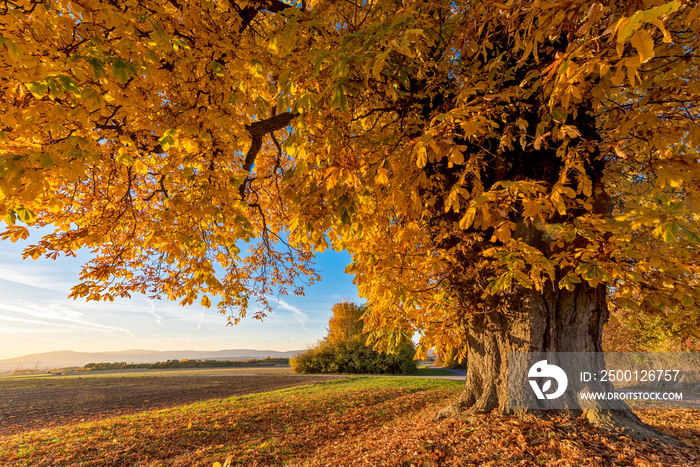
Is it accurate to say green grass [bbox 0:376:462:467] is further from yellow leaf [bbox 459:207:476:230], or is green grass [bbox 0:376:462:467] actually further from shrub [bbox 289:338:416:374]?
shrub [bbox 289:338:416:374]

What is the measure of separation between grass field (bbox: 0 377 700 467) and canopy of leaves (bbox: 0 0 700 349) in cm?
141

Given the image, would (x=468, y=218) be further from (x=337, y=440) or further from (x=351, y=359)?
(x=351, y=359)

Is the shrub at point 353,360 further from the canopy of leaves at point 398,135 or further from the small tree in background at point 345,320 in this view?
the canopy of leaves at point 398,135

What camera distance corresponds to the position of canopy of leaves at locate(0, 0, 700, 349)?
2508 millimetres

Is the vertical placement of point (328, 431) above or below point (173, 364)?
above

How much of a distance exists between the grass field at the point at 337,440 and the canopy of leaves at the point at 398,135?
1.41 meters

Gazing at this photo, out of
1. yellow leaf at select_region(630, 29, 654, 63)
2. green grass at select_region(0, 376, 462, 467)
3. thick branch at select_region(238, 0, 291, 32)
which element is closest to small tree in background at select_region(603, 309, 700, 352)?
green grass at select_region(0, 376, 462, 467)

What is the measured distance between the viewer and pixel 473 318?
4840 mm

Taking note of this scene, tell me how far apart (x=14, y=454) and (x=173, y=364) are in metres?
41.5

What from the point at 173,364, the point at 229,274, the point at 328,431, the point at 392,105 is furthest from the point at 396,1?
the point at 173,364

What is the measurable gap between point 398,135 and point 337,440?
5.44m

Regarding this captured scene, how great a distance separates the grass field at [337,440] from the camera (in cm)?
336

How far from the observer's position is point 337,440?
18.4ft

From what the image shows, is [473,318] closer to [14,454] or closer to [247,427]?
[247,427]
